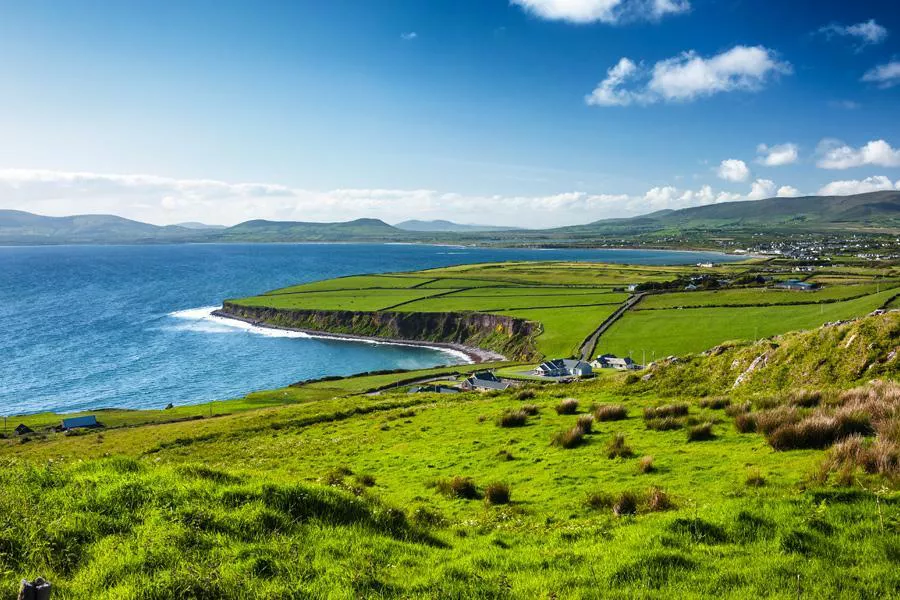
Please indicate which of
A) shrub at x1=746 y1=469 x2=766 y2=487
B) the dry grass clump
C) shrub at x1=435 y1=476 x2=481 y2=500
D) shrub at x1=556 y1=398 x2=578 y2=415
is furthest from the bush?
shrub at x1=556 y1=398 x2=578 y2=415

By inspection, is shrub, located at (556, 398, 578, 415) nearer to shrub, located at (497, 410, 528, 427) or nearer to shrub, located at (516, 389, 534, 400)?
shrub, located at (497, 410, 528, 427)

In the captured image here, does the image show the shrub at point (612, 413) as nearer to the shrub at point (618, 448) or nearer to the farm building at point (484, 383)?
the shrub at point (618, 448)

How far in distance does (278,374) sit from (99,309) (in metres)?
117

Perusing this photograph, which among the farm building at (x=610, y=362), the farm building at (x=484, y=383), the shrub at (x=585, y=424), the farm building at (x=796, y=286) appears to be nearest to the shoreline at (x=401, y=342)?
the farm building at (x=610, y=362)

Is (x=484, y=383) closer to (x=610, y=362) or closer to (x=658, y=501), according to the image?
(x=610, y=362)

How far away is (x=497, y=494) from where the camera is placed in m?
14.9

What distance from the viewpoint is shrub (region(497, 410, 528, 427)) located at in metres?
25.4

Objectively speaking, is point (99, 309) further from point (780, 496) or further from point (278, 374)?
point (780, 496)

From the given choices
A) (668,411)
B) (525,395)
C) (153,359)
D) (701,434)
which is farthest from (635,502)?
(153,359)

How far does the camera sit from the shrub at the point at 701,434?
1808cm

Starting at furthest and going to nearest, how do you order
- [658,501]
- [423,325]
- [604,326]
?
[423,325] → [604,326] → [658,501]

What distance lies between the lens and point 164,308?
194500 mm

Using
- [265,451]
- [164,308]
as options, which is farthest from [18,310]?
[265,451]

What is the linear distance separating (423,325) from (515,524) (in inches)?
5411
